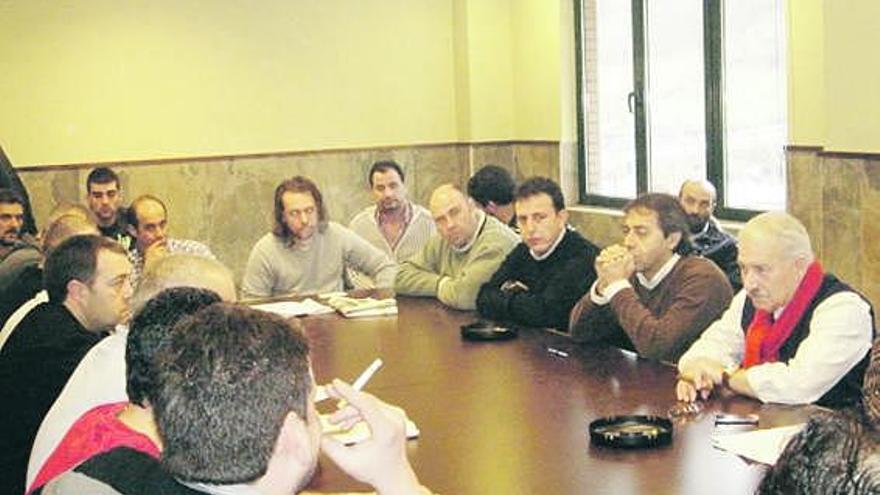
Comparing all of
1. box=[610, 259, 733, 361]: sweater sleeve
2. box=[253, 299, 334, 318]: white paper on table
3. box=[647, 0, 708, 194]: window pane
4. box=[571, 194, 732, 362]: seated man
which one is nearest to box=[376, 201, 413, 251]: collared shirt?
box=[253, 299, 334, 318]: white paper on table

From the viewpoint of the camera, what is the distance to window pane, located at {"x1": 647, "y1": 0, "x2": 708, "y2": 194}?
7691 mm

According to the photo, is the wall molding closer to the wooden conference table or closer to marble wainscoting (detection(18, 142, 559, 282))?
marble wainscoting (detection(18, 142, 559, 282))

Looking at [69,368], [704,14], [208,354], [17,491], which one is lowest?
[17,491]

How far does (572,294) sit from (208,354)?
3.27 metres

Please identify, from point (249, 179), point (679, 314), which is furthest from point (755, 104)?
point (249, 179)

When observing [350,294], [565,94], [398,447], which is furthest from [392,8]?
[398,447]

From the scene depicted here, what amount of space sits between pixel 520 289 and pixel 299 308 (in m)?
0.96

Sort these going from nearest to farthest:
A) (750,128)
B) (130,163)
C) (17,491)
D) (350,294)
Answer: (17,491) → (350,294) → (750,128) → (130,163)

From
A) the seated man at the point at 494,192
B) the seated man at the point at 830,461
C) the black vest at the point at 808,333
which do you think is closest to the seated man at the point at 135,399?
the seated man at the point at 830,461

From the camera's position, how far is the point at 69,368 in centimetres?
390

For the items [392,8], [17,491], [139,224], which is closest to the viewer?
[17,491]

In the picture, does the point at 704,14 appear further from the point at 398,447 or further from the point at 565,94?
the point at 398,447

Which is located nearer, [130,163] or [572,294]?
[572,294]

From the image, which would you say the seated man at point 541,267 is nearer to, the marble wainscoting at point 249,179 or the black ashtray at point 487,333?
the black ashtray at point 487,333
